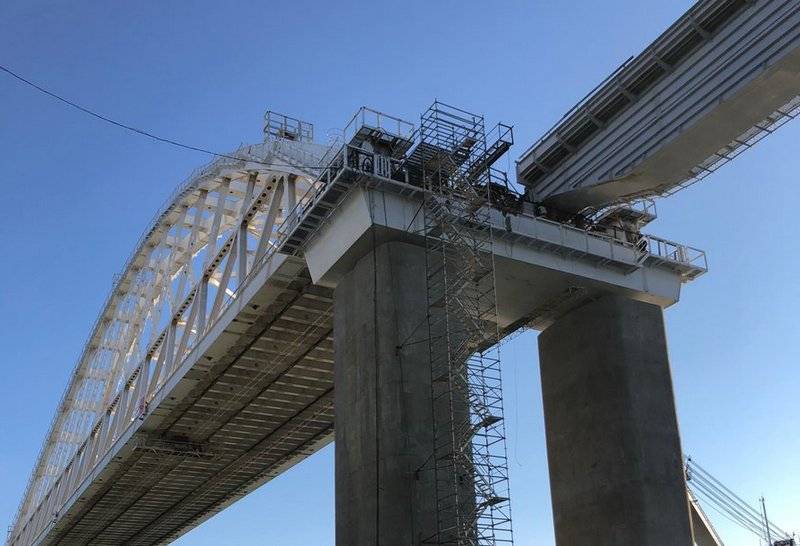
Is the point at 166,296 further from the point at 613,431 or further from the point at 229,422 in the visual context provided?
the point at 613,431

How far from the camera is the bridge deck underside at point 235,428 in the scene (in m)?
40.1

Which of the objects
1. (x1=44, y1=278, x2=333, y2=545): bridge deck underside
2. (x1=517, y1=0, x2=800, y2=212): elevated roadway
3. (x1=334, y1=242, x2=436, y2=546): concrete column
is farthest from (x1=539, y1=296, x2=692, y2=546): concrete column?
(x1=44, y1=278, x2=333, y2=545): bridge deck underside

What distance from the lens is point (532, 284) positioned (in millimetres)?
32656

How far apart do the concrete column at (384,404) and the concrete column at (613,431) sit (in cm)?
707

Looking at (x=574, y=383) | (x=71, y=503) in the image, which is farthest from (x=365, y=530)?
(x=71, y=503)

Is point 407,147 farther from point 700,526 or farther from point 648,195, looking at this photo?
point 700,526

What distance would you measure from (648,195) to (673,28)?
551 centimetres

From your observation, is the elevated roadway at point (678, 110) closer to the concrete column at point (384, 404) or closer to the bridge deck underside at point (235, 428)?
the concrete column at point (384, 404)

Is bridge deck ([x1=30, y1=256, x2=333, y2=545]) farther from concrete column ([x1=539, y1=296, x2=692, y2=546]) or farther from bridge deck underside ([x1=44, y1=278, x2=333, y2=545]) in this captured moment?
concrete column ([x1=539, y1=296, x2=692, y2=546])

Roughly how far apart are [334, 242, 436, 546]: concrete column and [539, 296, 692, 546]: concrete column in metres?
7.07

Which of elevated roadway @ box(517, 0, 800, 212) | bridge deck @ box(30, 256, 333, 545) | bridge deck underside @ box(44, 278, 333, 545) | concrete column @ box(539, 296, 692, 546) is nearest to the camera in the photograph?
elevated roadway @ box(517, 0, 800, 212)

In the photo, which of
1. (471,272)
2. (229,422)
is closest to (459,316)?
(471,272)

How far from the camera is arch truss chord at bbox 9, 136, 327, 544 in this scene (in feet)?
130

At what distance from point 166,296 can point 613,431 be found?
96.2ft
